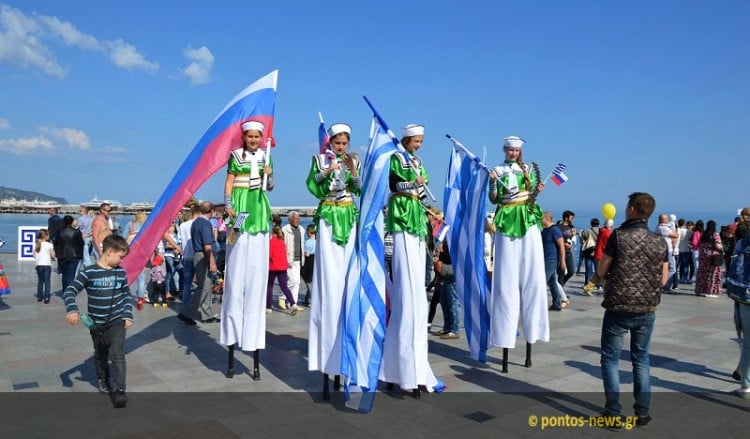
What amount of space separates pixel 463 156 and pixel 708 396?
3616 millimetres

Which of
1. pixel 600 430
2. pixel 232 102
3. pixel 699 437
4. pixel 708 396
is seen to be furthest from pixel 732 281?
pixel 232 102

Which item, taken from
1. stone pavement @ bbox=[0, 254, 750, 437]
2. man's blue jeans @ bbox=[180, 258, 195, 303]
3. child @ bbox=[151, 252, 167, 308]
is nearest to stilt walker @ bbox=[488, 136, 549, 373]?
stone pavement @ bbox=[0, 254, 750, 437]

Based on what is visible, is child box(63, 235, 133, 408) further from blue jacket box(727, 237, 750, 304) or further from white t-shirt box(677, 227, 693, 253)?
white t-shirt box(677, 227, 693, 253)

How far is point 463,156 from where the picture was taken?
6945 mm

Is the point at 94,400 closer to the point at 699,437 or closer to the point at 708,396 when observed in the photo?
the point at 699,437

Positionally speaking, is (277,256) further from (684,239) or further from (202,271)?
(684,239)

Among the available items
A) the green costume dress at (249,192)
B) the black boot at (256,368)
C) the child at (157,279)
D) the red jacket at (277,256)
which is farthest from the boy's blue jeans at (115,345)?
the child at (157,279)

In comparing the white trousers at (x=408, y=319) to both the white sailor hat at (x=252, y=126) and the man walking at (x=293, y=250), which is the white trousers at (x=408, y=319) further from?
the man walking at (x=293, y=250)

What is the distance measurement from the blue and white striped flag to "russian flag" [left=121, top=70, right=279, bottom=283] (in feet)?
7.61

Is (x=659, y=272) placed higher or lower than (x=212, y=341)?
higher

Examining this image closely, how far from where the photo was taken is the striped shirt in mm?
5105

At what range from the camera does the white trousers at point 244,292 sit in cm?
593

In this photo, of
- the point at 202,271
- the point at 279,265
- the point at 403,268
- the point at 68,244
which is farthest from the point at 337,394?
the point at 68,244

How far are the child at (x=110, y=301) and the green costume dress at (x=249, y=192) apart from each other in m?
1.18
